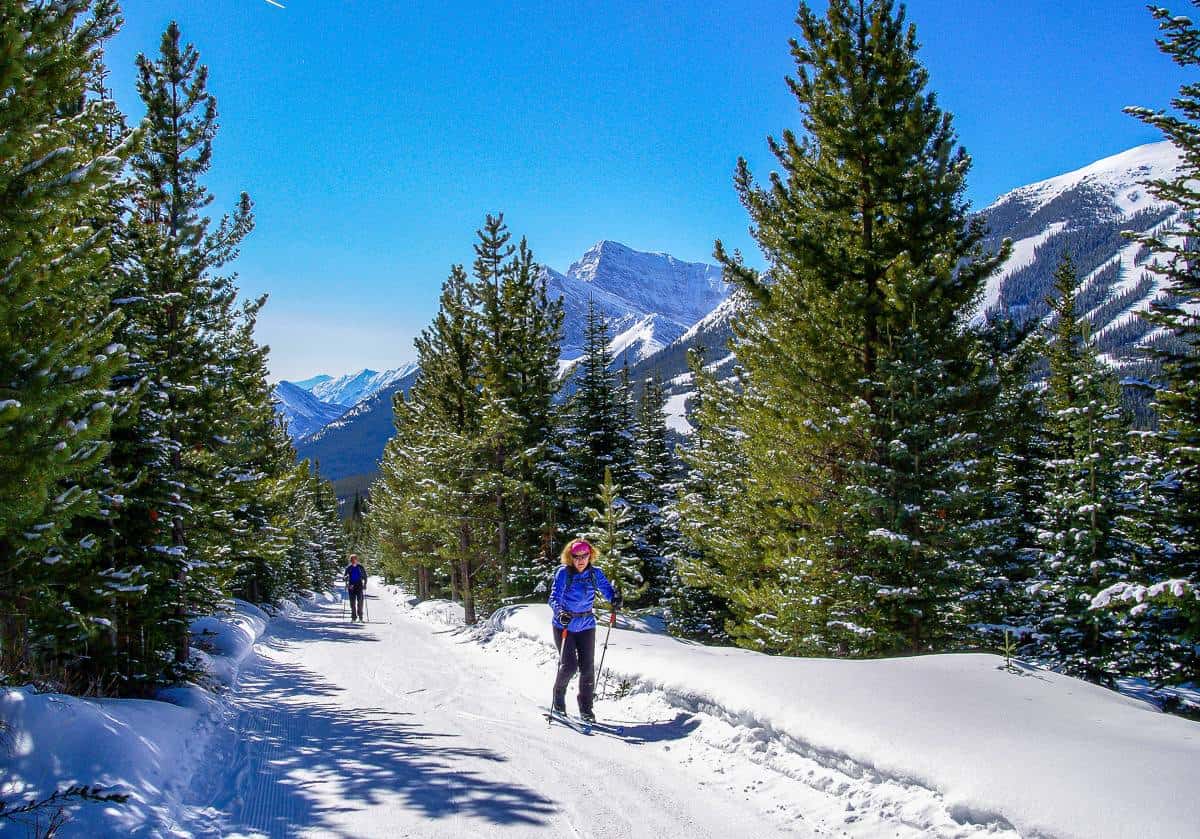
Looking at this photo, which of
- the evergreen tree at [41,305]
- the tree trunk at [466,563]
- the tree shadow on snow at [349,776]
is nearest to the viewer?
the evergreen tree at [41,305]

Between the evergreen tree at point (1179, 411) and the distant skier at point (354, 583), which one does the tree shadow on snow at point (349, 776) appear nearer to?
the evergreen tree at point (1179, 411)

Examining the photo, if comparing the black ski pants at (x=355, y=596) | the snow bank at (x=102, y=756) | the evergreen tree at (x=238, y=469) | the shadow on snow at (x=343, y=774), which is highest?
the evergreen tree at (x=238, y=469)

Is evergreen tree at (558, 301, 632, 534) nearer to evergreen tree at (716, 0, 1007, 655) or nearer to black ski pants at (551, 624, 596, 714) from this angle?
evergreen tree at (716, 0, 1007, 655)

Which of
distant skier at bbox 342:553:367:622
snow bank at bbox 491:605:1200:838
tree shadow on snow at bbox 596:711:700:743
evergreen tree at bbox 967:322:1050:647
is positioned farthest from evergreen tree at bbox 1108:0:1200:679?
distant skier at bbox 342:553:367:622

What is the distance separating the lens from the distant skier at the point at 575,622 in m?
8.34

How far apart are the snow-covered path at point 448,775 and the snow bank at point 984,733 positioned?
2.63ft

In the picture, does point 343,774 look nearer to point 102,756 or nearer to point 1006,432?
point 102,756

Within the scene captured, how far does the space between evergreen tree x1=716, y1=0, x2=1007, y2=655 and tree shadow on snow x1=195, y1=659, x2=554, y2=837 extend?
20.1 ft

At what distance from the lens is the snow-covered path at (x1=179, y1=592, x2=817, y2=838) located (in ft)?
16.5

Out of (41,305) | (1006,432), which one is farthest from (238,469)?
(1006,432)

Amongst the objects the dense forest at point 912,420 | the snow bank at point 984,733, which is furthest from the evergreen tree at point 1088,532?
the snow bank at point 984,733

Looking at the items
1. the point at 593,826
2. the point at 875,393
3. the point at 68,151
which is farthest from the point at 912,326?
the point at 68,151

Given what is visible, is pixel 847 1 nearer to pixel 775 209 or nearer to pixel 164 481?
pixel 775 209

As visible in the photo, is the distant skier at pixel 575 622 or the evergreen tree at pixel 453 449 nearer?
the distant skier at pixel 575 622
